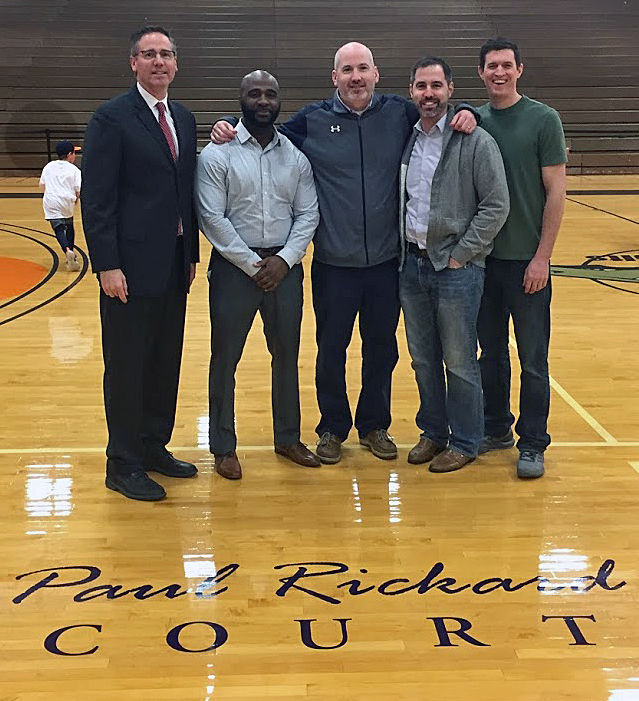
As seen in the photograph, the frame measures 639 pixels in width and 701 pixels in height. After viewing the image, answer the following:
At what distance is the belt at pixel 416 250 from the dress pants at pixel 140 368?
0.96 meters

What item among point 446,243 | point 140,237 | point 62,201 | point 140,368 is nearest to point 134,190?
point 140,237

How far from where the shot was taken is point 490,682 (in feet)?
8.37

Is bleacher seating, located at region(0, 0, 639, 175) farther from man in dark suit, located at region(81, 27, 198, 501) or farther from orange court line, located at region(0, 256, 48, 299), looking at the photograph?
man in dark suit, located at region(81, 27, 198, 501)

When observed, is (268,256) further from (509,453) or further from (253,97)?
(509,453)

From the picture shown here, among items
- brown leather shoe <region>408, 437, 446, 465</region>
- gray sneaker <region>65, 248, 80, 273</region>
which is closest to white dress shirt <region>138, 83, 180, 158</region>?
brown leather shoe <region>408, 437, 446, 465</region>

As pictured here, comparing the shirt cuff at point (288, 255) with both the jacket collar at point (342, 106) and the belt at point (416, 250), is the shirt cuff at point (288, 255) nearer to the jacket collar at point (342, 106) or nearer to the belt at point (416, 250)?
the belt at point (416, 250)

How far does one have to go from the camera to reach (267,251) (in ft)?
12.4

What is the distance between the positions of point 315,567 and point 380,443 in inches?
42.7

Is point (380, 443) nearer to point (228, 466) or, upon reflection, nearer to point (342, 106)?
point (228, 466)

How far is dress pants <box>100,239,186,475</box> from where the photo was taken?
143 inches

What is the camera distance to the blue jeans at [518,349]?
3838 millimetres

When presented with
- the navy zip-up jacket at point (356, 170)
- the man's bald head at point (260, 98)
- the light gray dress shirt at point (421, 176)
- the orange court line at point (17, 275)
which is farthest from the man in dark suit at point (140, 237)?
the orange court line at point (17, 275)

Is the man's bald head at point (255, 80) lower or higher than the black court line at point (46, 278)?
higher

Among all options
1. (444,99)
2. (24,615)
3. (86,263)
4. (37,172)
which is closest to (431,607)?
(24,615)
